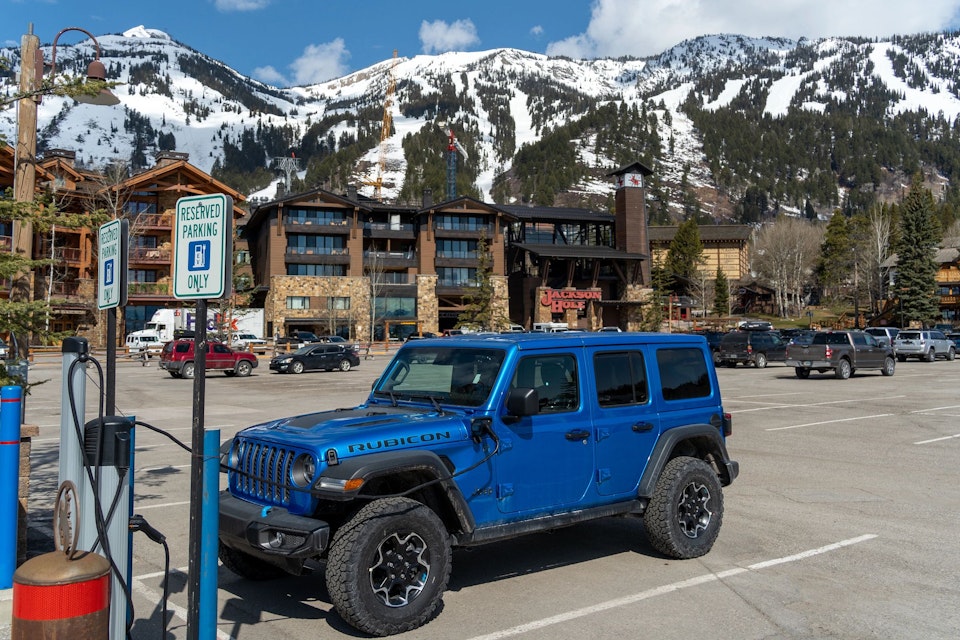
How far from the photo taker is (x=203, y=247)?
396cm

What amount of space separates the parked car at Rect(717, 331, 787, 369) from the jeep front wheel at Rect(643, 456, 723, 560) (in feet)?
105

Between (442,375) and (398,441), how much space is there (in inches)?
46.3

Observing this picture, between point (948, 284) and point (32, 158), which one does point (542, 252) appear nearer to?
point (948, 284)

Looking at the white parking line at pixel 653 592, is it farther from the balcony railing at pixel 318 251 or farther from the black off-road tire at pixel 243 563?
the balcony railing at pixel 318 251

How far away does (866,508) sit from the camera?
866cm

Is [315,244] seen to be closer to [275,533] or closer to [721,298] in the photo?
[721,298]

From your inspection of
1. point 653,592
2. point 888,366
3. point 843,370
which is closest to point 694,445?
point 653,592

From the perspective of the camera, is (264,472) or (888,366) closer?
(264,472)

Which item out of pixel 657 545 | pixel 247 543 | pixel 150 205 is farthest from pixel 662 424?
pixel 150 205

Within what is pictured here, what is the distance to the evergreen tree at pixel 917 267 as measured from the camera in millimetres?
71688

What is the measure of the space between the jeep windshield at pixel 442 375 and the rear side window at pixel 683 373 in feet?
5.99

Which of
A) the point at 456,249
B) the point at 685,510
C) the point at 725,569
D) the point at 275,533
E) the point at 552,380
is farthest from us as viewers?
the point at 456,249

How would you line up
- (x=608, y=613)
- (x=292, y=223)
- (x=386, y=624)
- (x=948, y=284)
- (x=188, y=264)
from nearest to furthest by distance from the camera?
(x=188, y=264), (x=386, y=624), (x=608, y=613), (x=292, y=223), (x=948, y=284)

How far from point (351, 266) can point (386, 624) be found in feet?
221
